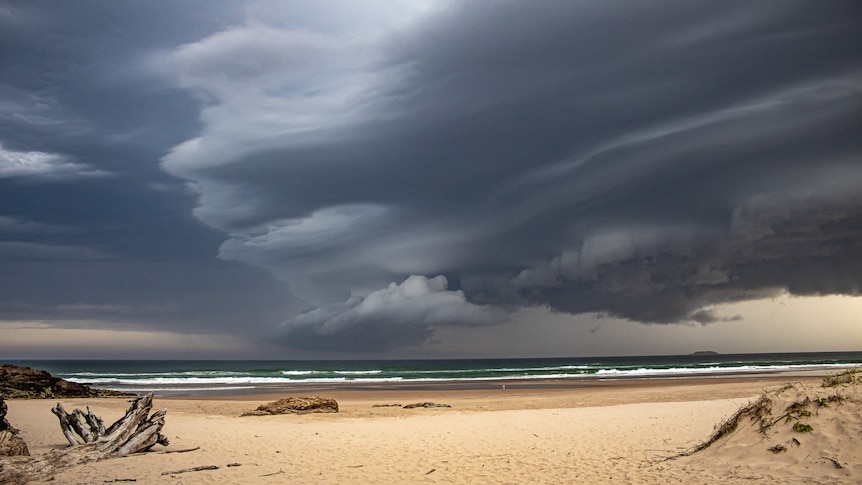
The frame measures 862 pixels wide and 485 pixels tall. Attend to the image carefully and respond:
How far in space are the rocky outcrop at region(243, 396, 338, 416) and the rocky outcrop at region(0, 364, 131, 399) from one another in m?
16.3

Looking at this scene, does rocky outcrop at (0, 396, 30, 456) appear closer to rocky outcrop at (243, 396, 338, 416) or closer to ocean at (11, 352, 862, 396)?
rocky outcrop at (243, 396, 338, 416)

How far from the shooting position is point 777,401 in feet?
35.9

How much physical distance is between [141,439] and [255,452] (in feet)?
8.60

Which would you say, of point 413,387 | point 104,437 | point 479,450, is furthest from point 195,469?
point 413,387

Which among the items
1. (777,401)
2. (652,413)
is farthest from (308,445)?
(652,413)

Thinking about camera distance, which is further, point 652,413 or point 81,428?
point 652,413

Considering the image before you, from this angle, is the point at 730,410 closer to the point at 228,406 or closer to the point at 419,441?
the point at 419,441

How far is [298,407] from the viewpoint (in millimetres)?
23469

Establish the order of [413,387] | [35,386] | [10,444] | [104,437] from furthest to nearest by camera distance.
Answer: [413,387] → [35,386] → [104,437] → [10,444]

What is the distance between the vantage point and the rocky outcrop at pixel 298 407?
2331 cm

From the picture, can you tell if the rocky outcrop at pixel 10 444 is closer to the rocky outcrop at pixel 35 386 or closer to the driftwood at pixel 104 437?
the driftwood at pixel 104 437

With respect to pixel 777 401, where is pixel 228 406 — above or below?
below

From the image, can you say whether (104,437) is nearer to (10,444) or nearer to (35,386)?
(10,444)

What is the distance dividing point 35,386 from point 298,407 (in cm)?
1959
